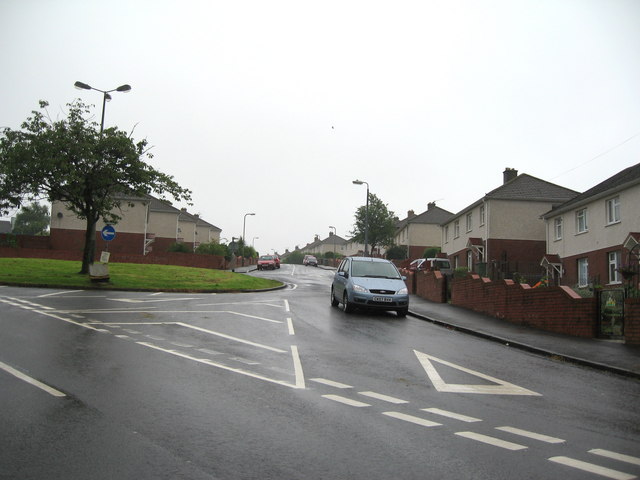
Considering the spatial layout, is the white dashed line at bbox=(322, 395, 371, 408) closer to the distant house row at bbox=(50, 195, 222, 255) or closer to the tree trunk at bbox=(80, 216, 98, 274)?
the tree trunk at bbox=(80, 216, 98, 274)

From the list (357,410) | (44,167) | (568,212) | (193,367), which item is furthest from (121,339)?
(568,212)

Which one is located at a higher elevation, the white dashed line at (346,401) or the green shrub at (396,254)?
the green shrub at (396,254)

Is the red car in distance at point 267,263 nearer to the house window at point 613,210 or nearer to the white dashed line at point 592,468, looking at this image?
the house window at point 613,210

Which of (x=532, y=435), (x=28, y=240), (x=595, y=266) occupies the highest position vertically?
(x=28, y=240)

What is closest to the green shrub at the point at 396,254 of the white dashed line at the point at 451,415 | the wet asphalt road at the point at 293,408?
the wet asphalt road at the point at 293,408

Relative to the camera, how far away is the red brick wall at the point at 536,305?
12453 mm

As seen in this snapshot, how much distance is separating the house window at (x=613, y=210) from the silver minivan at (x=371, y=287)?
1500 centimetres

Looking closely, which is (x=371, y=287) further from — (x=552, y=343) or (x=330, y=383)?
(x=330, y=383)

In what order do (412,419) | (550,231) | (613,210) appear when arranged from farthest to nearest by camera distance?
(550,231) → (613,210) → (412,419)

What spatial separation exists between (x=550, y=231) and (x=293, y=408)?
31.8 m

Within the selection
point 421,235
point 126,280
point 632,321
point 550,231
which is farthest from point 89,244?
point 421,235

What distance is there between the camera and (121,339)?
9.48 m

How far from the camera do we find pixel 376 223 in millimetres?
63125

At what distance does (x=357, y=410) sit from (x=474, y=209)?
37.2m
